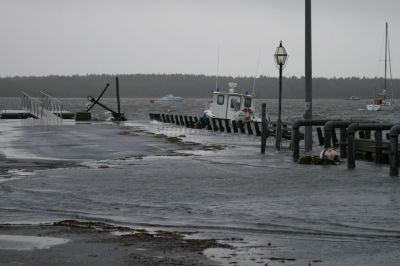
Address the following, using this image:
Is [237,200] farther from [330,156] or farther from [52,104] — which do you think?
[52,104]

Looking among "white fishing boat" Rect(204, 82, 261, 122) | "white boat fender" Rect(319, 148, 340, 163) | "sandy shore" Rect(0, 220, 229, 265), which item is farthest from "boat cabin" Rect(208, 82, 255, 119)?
"sandy shore" Rect(0, 220, 229, 265)

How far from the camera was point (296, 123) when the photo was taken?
2206 cm

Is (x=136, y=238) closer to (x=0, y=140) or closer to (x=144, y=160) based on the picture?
(x=144, y=160)

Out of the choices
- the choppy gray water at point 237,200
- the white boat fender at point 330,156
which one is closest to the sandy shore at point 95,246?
the choppy gray water at point 237,200

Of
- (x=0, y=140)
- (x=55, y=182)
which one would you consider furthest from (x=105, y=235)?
(x=0, y=140)

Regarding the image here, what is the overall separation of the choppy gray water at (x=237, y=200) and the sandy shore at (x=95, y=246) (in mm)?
559

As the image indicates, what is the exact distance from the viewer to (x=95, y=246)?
848 centimetres

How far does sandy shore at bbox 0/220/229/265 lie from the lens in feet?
25.3

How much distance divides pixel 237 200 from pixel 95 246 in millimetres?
4614

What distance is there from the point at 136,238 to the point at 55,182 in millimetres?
6641

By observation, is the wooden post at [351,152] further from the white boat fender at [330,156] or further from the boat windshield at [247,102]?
the boat windshield at [247,102]

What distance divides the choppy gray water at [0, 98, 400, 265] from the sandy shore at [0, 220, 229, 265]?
22.0 inches

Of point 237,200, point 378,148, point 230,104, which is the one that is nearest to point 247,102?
point 230,104

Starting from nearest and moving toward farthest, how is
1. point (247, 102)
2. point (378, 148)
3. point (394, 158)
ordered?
point (394, 158) → point (378, 148) → point (247, 102)
